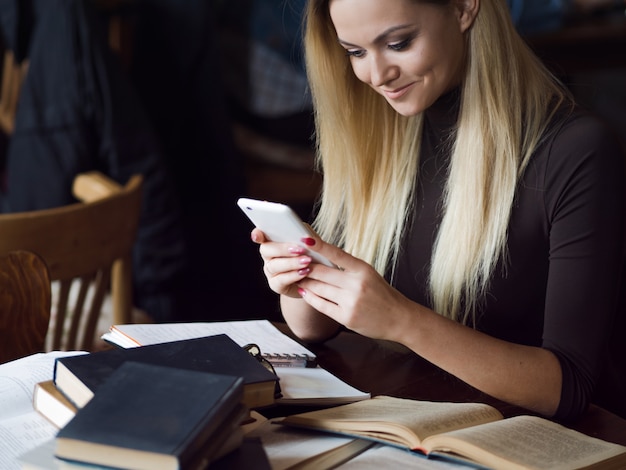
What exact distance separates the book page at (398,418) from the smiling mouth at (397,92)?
0.52m

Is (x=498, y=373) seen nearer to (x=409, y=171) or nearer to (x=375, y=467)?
(x=375, y=467)

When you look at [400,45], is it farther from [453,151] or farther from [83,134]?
[83,134]

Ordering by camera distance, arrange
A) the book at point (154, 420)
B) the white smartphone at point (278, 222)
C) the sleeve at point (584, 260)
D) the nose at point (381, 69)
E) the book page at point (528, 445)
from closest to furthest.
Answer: the book at point (154, 420)
the book page at point (528, 445)
the white smartphone at point (278, 222)
the sleeve at point (584, 260)
the nose at point (381, 69)

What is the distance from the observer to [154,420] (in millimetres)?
807

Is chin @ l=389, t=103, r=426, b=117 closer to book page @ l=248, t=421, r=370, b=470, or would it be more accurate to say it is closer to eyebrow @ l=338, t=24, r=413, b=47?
eyebrow @ l=338, t=24, r=413, b=47

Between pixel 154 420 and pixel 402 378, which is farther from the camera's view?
pixel 402 378

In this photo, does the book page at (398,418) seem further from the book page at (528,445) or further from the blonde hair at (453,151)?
the blonde hair at (453,151)

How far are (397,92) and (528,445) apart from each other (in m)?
0.65

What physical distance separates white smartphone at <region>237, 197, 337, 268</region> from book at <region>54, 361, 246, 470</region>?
25 cm

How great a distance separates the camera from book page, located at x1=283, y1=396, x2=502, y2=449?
990mm

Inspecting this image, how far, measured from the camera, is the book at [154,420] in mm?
780

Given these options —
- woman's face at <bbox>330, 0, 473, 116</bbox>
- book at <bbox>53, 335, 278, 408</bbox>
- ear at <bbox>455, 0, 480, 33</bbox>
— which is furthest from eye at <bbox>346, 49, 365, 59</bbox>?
book at <bbox>53, 335, 278, 408</bbox>


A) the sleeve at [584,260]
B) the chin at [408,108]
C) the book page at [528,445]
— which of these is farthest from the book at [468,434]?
the chin at [408,108]

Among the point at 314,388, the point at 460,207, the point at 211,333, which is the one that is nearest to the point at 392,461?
the point at 314,388
